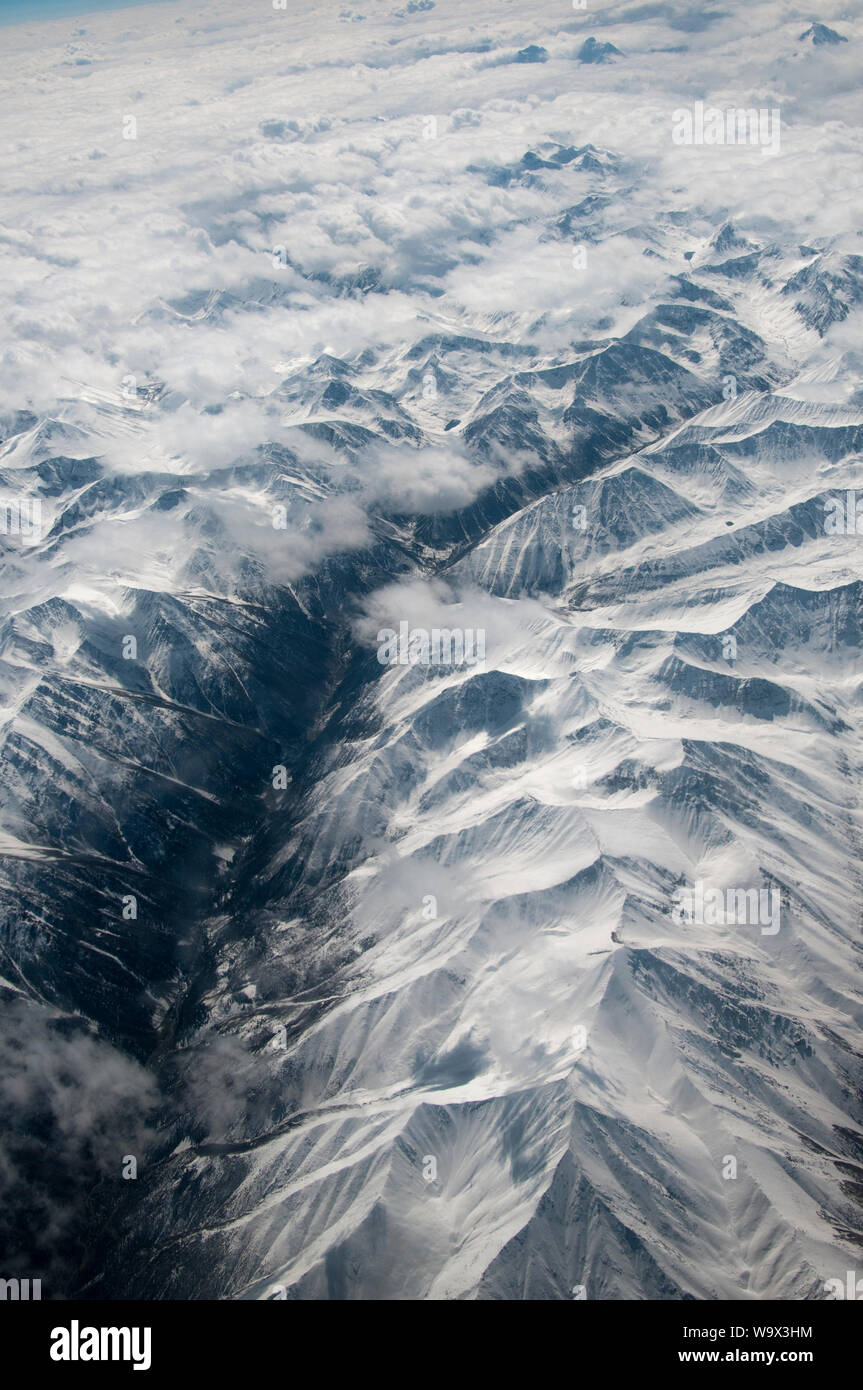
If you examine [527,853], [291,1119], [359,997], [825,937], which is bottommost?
[291,1119]

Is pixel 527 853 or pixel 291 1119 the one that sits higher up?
pixel 527 853

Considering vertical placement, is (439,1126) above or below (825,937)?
below
